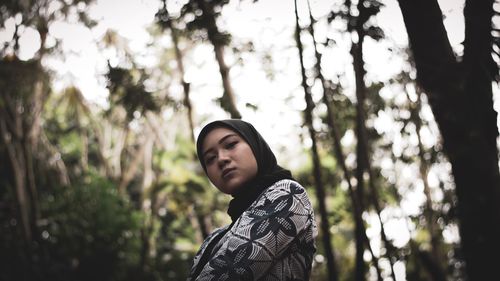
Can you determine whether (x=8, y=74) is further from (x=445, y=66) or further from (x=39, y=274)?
(x=445, y=66)

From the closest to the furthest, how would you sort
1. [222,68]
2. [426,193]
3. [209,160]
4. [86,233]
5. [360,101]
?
[209,160], [360,101], [222,68], [426,193], [86,233]

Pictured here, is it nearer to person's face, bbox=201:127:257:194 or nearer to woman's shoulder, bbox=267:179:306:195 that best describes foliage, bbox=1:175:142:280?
person's face, bbox=201:127:257:194

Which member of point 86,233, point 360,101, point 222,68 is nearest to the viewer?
point 360,101

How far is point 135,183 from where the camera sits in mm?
15133

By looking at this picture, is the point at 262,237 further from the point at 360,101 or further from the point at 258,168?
the point at 360,101

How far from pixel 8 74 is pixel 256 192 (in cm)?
676

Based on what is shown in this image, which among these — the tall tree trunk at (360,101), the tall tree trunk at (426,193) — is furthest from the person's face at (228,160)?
the tall tree trunk at (426,193)

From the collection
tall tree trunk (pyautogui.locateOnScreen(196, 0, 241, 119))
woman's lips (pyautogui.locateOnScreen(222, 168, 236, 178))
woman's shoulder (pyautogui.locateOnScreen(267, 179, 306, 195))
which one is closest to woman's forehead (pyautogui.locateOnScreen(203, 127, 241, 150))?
woman's lips (pyautogui.locateOnScreen(222, 168, 236, 178))

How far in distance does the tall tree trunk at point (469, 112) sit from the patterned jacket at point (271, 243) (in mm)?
521

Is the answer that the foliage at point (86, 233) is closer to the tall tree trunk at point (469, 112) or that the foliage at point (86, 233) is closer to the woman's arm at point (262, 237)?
the woman's arm at point (262, 237)

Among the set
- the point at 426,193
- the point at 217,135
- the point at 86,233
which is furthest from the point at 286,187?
the point at 86,233

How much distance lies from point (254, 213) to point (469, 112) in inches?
31.2

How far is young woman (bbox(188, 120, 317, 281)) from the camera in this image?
44.5 inches

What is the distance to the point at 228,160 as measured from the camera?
1.52 meters
